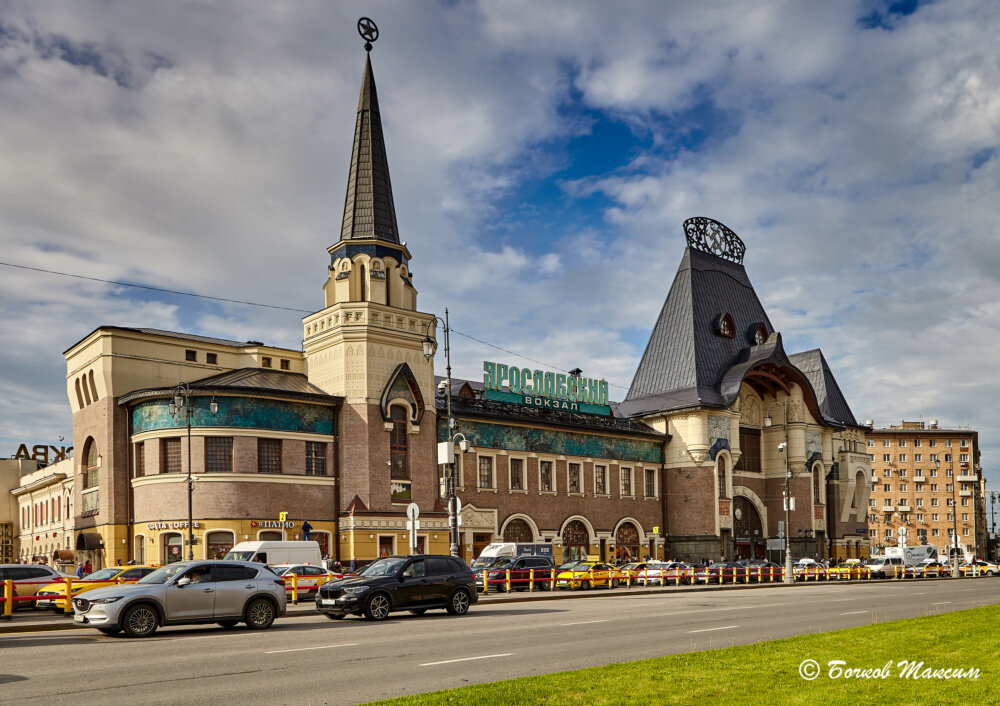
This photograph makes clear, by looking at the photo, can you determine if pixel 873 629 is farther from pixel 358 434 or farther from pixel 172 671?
pixel 358 434

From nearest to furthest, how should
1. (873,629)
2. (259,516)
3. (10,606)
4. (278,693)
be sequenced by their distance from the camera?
(278,693)
(873,629)
(10,606)
(259,516)

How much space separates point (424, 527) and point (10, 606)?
27.9m

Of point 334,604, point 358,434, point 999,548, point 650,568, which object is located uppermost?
point 358,434

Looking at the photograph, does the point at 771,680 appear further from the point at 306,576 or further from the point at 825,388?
the point at 825,388

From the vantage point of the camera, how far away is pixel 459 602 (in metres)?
25.3

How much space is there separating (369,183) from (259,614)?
36.0m

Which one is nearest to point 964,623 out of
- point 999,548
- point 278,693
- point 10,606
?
point 278,693

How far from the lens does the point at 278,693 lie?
473 inches

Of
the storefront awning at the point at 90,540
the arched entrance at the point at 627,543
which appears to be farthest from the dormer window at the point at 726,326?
the storefront awning at the point at 90,540

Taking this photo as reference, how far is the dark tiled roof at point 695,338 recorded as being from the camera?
231ft

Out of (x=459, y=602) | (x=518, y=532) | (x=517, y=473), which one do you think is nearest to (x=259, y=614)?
(x=459, y=602)

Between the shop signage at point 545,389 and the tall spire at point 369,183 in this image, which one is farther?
the shop signage at point 545,389

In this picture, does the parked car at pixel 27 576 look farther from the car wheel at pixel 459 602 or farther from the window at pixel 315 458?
the window at pixel 315 458

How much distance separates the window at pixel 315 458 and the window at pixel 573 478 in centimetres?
1836
